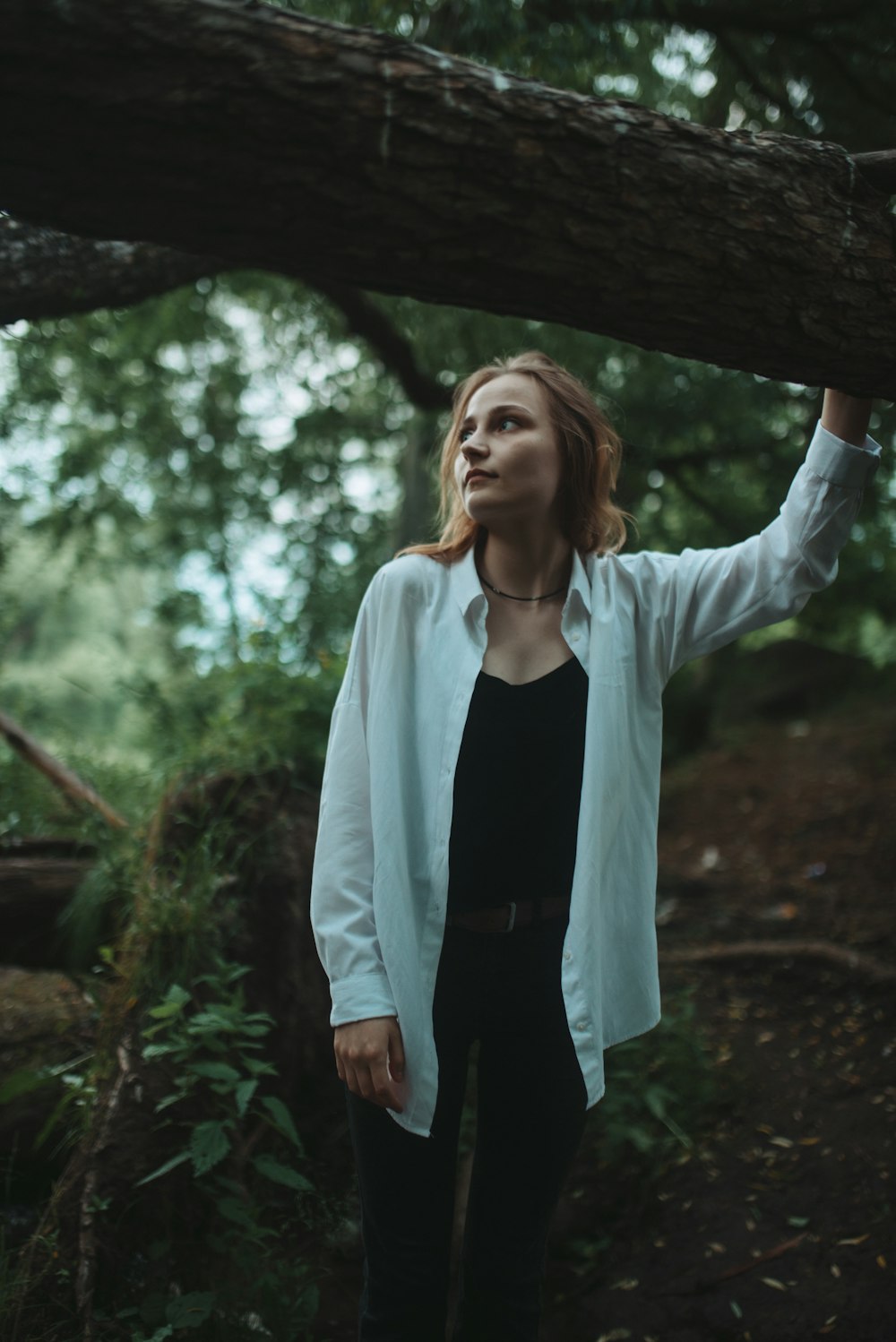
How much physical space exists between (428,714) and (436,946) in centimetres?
46

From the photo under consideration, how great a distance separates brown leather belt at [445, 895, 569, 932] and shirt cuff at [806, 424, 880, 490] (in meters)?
1.02

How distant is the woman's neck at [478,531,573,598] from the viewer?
6.93 ft

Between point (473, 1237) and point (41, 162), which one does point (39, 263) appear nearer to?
point (41, 162)

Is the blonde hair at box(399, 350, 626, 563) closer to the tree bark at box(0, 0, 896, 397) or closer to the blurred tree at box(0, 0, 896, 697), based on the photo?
the tree bark at box(0, 0, 896, 397)

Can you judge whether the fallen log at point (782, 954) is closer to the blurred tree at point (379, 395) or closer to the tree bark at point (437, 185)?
the blurred tree at point (379, 395)

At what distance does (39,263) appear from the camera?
276 cm

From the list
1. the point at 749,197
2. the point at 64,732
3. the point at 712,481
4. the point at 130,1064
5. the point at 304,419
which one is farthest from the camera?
the point at 304,419

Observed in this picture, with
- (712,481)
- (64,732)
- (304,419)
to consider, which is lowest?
(64,732)

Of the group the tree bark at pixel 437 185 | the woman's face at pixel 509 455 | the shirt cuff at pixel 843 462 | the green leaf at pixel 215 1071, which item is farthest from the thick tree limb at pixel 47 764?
the shirt cuff at pixel 843 462

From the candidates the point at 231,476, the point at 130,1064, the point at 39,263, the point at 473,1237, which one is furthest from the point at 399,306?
the point at 473,1237

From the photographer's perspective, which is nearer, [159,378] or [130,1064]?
[130,1064]

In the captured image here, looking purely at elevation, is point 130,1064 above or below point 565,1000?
below

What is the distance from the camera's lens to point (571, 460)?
2125mm

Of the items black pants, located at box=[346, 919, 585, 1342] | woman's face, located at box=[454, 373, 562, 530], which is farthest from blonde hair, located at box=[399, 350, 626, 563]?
black pants, located at box=[346, 919, 585, 1342]
